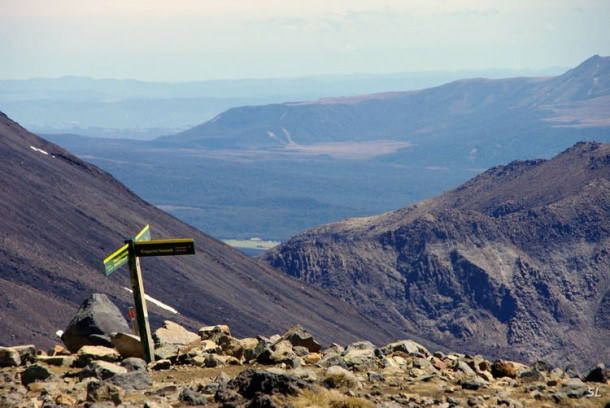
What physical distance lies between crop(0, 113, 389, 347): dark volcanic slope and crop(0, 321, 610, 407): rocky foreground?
22883 millimetres

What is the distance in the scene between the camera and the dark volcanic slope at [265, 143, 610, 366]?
241 feet

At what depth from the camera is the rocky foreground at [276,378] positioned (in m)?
14.2

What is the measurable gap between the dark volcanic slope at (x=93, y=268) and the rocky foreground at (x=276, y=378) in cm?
2288

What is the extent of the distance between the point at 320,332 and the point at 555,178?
145 feet

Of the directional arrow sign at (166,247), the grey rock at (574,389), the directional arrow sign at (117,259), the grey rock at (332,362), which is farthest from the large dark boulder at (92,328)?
the grey rock at (574,389)

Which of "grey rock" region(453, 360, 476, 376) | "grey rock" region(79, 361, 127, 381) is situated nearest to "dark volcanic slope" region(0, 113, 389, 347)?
"grey rock" region(79, 361, 127, 381)

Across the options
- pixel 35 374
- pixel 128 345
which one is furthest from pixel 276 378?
pixel 128 345

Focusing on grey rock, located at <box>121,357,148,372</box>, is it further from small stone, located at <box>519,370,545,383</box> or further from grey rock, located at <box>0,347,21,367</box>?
small stone, located at <box>519,370,545,383</box>

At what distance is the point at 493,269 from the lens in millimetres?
80375

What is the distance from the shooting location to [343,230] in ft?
307

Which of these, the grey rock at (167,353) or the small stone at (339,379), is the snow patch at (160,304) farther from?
the small stone at (339,379)

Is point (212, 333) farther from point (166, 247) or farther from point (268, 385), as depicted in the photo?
point (268, 385)

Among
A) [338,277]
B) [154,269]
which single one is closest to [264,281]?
[154,269]

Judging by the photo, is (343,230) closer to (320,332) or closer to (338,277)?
(338,277)
